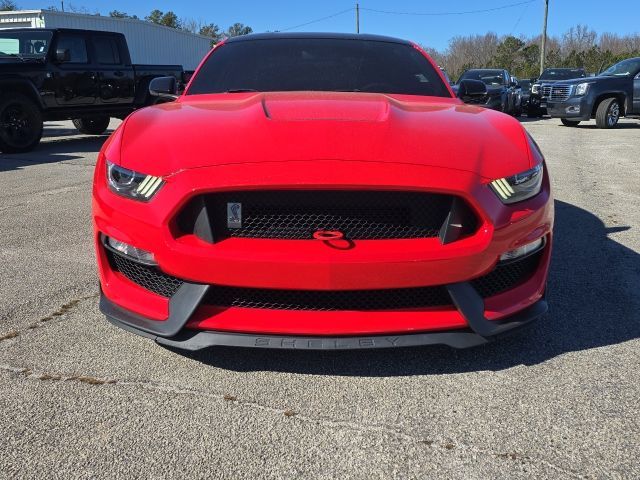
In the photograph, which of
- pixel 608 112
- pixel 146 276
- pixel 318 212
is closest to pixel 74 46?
pixel 146 276

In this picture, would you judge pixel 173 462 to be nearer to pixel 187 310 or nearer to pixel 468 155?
pixel 187 310

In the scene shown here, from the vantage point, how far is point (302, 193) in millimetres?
2225

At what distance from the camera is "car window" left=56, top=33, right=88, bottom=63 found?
10.2 meters

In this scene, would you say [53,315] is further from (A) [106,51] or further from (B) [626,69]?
(B) [626,69]

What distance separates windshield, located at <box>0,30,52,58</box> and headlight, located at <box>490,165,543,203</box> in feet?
32.0

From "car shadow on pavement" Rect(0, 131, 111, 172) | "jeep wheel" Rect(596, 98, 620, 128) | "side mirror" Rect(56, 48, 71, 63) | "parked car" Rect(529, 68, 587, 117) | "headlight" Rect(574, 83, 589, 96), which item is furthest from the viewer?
"parked car" Rect(529, 68, 587, 117)

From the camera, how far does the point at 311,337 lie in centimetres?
217

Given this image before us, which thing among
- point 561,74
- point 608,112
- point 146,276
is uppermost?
point 146,276

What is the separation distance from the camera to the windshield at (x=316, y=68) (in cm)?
362

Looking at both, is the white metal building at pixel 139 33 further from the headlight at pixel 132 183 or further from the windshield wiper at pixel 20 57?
the headlight at pixel 132 183

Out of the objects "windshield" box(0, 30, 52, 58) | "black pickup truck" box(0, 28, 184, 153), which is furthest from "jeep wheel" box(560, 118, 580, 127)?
"windshield" box(0, 30, 52, 58)

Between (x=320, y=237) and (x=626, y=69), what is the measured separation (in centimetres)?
1609

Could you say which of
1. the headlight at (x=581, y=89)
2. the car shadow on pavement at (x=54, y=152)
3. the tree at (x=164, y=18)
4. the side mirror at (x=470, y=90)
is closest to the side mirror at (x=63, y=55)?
the car shadow on pavement at (x=54, y=152)

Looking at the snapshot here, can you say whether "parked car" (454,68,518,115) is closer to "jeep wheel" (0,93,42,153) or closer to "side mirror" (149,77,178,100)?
"jeep wheel" (0,93,42,153)
